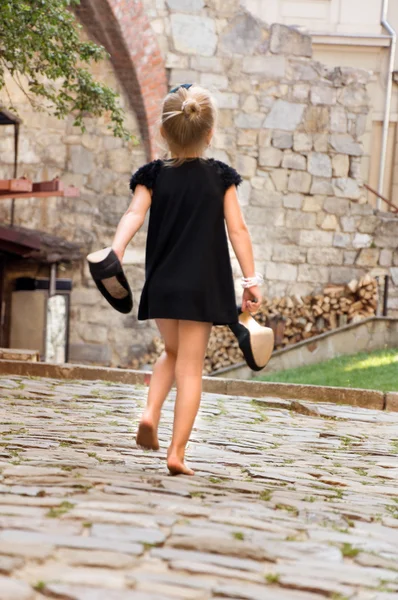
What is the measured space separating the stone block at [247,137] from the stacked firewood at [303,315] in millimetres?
2252

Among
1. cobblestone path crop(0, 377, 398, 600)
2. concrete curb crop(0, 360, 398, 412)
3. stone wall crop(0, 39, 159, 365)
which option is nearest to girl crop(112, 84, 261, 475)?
cobblestone path crop(0, 377, 398, 600)

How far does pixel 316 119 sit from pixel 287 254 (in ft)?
6.55

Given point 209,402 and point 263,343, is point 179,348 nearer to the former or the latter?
point 263,343

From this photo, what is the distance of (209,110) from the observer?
4359 mm

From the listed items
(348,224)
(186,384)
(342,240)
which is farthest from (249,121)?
(186,384)

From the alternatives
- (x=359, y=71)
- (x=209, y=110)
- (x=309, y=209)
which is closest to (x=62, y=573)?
(x=209, y=110)

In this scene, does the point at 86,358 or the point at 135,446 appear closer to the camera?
the point at 135,446

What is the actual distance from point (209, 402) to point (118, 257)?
3.94 m

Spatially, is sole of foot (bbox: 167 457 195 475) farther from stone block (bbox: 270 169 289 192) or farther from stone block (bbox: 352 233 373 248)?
stone block (bbox: 352 233 373 248)

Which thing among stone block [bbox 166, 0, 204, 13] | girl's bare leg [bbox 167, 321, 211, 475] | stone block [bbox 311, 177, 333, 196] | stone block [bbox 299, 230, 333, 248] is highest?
stone block [bbox 166, 0, 204, 13]

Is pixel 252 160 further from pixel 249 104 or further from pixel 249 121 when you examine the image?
pixel 249 104

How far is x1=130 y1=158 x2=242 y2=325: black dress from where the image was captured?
424 cm

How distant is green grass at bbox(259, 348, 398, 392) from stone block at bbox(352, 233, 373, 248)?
82.9 inches

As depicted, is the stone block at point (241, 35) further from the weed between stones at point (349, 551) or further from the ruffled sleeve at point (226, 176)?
the weed between stones at point (349, 551)
